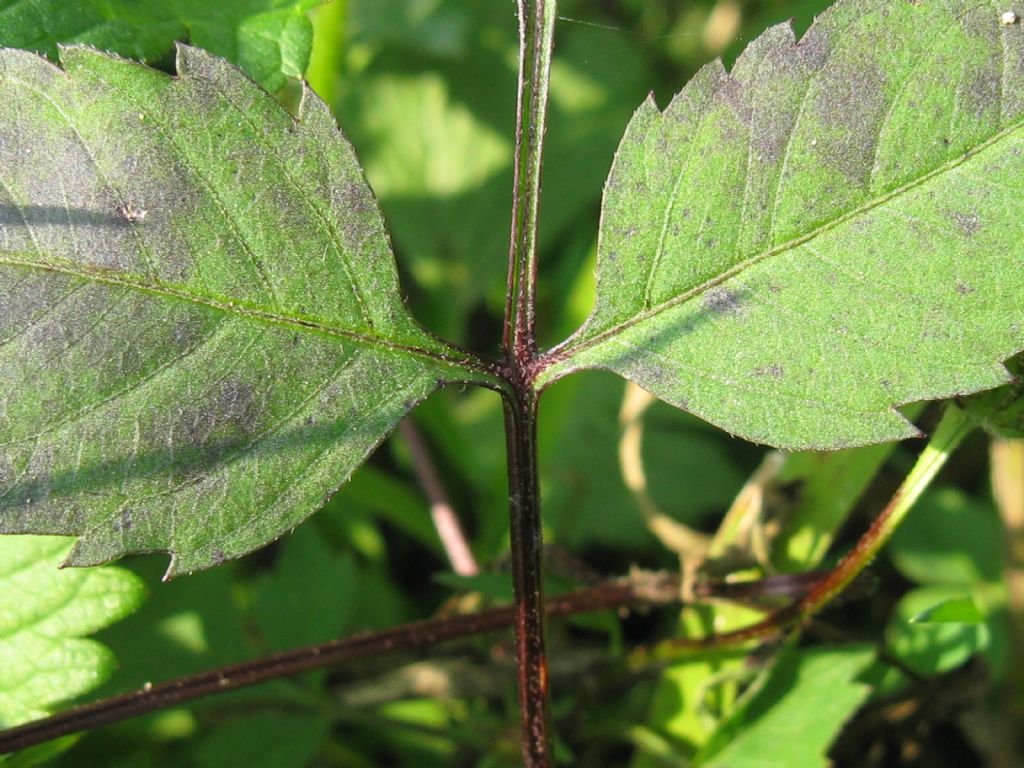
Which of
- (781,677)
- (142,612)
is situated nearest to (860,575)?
(781,677)

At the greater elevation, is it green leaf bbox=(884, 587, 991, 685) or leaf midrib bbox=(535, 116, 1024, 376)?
leaf midrib bbox=(535, 116, 1024, 376)

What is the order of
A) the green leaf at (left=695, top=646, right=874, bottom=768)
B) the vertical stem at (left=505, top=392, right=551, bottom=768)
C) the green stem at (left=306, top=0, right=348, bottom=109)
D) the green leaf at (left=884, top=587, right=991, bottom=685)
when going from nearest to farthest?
the vertical stem at (left=505, top=392, right=551, bottom=768) < the green leaf at (left=695, top=646, right=874, bottom=768) < the green leaf at (left=884, top=587, right=991, bottom=685) < the green stem at (left=306, top=0, right=348, bottom=109)

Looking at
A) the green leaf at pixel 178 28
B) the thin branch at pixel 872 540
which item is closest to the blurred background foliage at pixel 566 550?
the thin branch at pixel 872 540

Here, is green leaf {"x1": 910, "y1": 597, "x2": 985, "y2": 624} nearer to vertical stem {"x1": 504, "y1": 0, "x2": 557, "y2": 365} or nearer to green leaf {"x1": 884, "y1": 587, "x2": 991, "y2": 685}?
green leaf {"x1": 884, "y1": 587, "x2": 991, "y2": 685}

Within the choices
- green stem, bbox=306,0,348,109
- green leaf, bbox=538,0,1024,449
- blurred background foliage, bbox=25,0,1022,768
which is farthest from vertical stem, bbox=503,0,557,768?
green stem, bbox=306,0,348,109

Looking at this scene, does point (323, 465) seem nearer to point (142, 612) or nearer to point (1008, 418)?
point (1008, 418)

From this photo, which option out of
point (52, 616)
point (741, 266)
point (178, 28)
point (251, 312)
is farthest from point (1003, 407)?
point (52, 616)
